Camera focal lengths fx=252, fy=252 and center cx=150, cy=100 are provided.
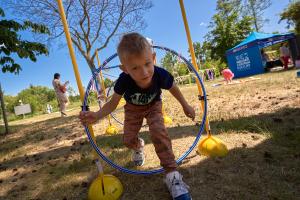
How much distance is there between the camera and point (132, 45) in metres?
2.08

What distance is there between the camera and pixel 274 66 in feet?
58.6

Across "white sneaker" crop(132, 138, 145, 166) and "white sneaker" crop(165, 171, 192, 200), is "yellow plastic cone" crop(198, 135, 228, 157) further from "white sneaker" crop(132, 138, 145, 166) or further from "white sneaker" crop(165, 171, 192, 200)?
"white sneaker" crop(165, 171, 192, 200)

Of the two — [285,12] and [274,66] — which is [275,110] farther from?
[285,12]

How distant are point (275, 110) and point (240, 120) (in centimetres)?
82

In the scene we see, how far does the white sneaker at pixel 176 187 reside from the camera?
197 centimetres

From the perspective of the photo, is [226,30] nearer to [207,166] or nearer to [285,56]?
[285,56]

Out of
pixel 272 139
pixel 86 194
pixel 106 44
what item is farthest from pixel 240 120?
pixel 106 44

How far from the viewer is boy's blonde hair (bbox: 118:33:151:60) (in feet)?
6.76

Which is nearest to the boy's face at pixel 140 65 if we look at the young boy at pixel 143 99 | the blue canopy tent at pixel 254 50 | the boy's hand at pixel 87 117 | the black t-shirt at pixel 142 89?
the young boy at pixel 143 99

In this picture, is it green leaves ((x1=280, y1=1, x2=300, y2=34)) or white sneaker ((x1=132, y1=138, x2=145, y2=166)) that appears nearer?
white sneaker ((x1=132, y1=138, x2=145, y2=166))

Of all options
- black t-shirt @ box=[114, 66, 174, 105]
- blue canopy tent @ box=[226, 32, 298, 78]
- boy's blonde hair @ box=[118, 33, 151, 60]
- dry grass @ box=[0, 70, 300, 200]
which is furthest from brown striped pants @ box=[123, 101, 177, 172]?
blue canopy tent @ box=[226, 32, 298, 78]

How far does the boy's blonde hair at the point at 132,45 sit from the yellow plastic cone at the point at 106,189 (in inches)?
44.8

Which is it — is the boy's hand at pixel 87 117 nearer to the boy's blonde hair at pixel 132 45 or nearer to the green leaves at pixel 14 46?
the boy's blonde hair at pixel 132 45

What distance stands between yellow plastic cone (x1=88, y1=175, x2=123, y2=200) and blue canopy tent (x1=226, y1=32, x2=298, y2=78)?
16.2m
